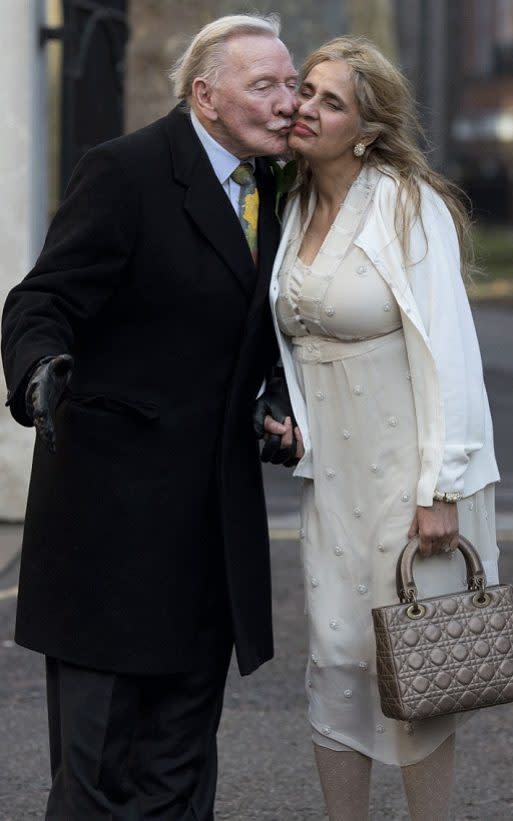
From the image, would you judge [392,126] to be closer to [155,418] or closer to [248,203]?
[248,203]

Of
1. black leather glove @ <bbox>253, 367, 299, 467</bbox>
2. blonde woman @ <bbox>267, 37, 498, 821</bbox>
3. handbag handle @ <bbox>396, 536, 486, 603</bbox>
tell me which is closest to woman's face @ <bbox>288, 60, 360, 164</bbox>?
blonde woman @ <bbox>267, 37, 498, 821</bbox>

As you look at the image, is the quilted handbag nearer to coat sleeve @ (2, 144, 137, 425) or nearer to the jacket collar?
the jacket collar

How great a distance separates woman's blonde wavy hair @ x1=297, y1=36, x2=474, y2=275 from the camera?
354 centimetres

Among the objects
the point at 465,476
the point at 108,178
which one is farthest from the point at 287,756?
the point at 108,178

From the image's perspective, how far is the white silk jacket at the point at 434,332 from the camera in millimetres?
3516

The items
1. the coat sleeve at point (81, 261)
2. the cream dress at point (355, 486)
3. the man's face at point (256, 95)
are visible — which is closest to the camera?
the coat sleeve at point (81, 261)

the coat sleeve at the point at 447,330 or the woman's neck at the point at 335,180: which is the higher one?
the woman's neck at the point at 335,180

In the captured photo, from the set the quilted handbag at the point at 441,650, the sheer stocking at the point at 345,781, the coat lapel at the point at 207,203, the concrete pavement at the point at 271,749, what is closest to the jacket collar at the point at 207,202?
the coat lapel at the point at 207,203

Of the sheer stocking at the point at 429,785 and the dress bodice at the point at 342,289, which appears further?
the sheer stocking at the point at 429,785

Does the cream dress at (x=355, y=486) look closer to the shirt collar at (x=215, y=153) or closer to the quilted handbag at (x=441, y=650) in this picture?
the quilted handbag at (x=441, y=650)

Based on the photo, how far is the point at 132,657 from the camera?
3580 mm

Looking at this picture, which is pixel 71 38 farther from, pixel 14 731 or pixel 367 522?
pixel 367 522

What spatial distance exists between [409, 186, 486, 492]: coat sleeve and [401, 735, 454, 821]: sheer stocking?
638 millimetres

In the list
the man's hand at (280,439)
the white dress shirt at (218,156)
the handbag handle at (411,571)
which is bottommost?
the handbag handle at (411,571)
